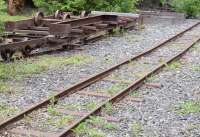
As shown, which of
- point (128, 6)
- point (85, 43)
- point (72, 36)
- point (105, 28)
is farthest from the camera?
point (128, 6)

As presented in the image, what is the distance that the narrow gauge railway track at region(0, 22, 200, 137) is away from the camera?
7.16m

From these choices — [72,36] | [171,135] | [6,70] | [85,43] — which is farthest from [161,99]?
[85,43]

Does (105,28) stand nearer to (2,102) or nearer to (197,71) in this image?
(197,71)

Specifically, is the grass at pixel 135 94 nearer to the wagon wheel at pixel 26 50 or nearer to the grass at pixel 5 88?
the grass at pixel 5 88

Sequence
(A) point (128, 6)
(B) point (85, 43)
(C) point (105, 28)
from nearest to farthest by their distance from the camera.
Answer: (B) point (85, 43) < (C) point (105, 28) < (A) point (128, 6)

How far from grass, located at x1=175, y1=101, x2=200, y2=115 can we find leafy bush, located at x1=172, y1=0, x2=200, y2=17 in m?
18.6

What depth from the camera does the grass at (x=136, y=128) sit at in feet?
23.3

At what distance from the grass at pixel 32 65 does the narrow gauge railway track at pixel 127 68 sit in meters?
1.31

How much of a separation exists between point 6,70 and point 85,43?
5.23 metres

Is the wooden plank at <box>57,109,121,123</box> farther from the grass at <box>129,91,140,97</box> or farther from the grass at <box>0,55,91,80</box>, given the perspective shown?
the grass at <box>0,55,91,80</box>

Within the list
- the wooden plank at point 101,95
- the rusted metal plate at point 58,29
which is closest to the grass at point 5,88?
the wooden plank at point 101,95

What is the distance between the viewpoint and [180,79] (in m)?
10.8

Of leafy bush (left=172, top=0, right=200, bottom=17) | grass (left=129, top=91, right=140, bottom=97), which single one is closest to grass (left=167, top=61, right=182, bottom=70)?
grass (left=129, top=91, right=140, bottom=97)

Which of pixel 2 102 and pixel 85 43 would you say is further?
pixel 85 43
